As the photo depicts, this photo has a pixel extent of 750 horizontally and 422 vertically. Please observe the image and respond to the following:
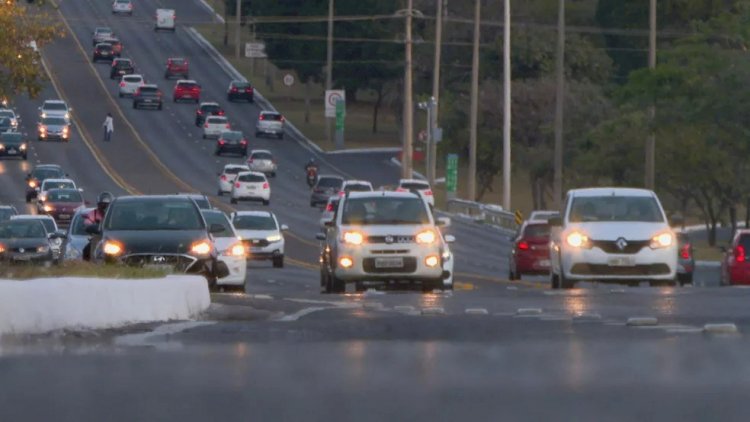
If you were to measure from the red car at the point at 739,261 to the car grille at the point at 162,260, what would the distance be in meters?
13.5

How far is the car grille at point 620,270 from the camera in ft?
86.9

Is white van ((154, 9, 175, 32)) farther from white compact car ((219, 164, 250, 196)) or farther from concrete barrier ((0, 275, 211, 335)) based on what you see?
concrete barrier ((0, 275, 211, 335))

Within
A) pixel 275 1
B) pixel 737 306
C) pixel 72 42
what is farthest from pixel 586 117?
pixel 737 306

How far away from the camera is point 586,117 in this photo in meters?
88.8

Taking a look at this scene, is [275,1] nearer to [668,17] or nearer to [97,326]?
[668,17]

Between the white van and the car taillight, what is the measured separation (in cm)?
9514

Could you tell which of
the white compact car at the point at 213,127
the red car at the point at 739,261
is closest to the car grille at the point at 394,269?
the red car at the point at 739,261

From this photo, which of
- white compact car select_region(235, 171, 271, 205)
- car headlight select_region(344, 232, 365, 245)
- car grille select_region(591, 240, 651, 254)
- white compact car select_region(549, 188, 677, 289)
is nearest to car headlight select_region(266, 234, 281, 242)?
white compact car select_region(549, 188, 677, 289)

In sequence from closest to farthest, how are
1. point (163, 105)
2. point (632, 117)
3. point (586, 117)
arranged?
point (632, 117) < point (586, 117) < point (163, 105)

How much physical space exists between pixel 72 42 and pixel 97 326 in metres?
107

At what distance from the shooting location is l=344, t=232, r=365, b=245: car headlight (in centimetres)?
2622

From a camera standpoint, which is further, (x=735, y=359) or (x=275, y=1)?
(x=275, y=1)

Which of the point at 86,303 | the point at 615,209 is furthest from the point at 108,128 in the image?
the point at 86,303

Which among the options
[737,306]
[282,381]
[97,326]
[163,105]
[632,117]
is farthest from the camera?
[163,105]
